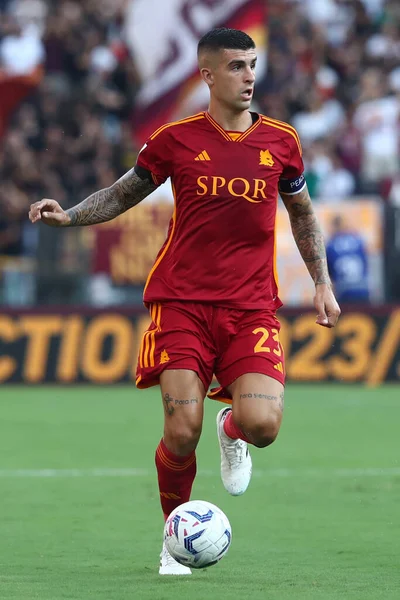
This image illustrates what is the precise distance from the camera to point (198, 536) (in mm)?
5812

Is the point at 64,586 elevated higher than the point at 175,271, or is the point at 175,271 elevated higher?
the point at 175,271


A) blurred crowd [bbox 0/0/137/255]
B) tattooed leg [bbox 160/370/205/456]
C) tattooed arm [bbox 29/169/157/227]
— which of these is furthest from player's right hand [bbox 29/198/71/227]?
blurred crowd [bbox 0/0/137/255]

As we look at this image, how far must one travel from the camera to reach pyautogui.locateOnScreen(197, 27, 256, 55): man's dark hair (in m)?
6.51

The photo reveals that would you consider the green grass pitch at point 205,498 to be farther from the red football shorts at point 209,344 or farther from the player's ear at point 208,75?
the player's ear at point 208,75

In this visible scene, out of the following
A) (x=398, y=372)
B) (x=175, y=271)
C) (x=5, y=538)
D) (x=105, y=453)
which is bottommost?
(x=398, y=372)

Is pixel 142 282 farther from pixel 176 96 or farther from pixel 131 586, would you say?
pixel 131 586

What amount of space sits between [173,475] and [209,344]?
0.63m

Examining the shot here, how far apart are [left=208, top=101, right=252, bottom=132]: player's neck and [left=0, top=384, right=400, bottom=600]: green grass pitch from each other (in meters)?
2.07

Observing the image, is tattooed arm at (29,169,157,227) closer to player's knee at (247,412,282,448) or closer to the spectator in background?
player's knee at (247,412,282,448)

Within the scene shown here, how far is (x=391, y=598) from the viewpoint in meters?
5.55

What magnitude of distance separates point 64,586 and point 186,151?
2071mm

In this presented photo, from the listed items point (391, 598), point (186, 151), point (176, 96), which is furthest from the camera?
point (176, 96)

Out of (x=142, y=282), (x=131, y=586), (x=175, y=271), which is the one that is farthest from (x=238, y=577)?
(x=142, y=282)

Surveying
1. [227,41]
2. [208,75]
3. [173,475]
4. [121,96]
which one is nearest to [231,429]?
[173,475]
